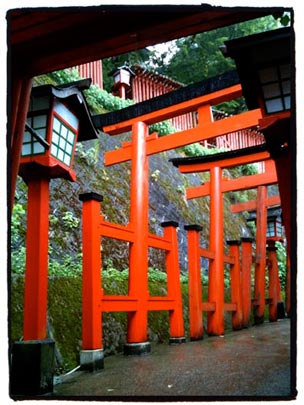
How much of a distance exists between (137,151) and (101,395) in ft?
9.58

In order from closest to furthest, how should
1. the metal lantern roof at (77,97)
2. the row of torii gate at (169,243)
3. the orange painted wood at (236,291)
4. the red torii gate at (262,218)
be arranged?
1. the metal lantern roof at (77,97)
2. the row of torii gate at (169,243)
3. the orange painted wood at (236,291)
4. the red torii gate at (262,218)

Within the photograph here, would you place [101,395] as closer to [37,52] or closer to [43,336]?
[43,336]

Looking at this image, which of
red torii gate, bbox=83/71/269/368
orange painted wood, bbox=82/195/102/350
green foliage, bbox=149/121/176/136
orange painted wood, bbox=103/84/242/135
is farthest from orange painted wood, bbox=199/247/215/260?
green foliage, bbox=149/121/176/136

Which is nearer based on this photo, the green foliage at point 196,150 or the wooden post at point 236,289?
the wooden post at point 236,289

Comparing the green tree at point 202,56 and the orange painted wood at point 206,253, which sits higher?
the green tree at point 202,56

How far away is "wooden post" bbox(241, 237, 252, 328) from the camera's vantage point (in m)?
6.32

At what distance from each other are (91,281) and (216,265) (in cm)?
260

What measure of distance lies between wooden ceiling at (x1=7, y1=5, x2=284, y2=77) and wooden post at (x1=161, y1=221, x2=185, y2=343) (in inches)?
118

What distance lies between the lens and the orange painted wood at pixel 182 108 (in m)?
4.30

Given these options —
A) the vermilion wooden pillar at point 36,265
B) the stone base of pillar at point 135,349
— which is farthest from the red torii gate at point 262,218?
the vermilion wooden pillar at point 36,265

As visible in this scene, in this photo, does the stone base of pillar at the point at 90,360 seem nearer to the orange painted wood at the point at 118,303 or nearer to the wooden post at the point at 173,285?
the orange painted wood at the point at 118,303

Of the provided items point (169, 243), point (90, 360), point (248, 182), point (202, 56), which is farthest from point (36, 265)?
point (248, 182)

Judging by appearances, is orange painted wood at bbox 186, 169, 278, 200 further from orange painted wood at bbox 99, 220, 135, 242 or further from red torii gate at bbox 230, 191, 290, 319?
orange painted wood at bbox 99, 220, 135, 242

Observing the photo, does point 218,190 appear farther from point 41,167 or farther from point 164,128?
point 41,167
